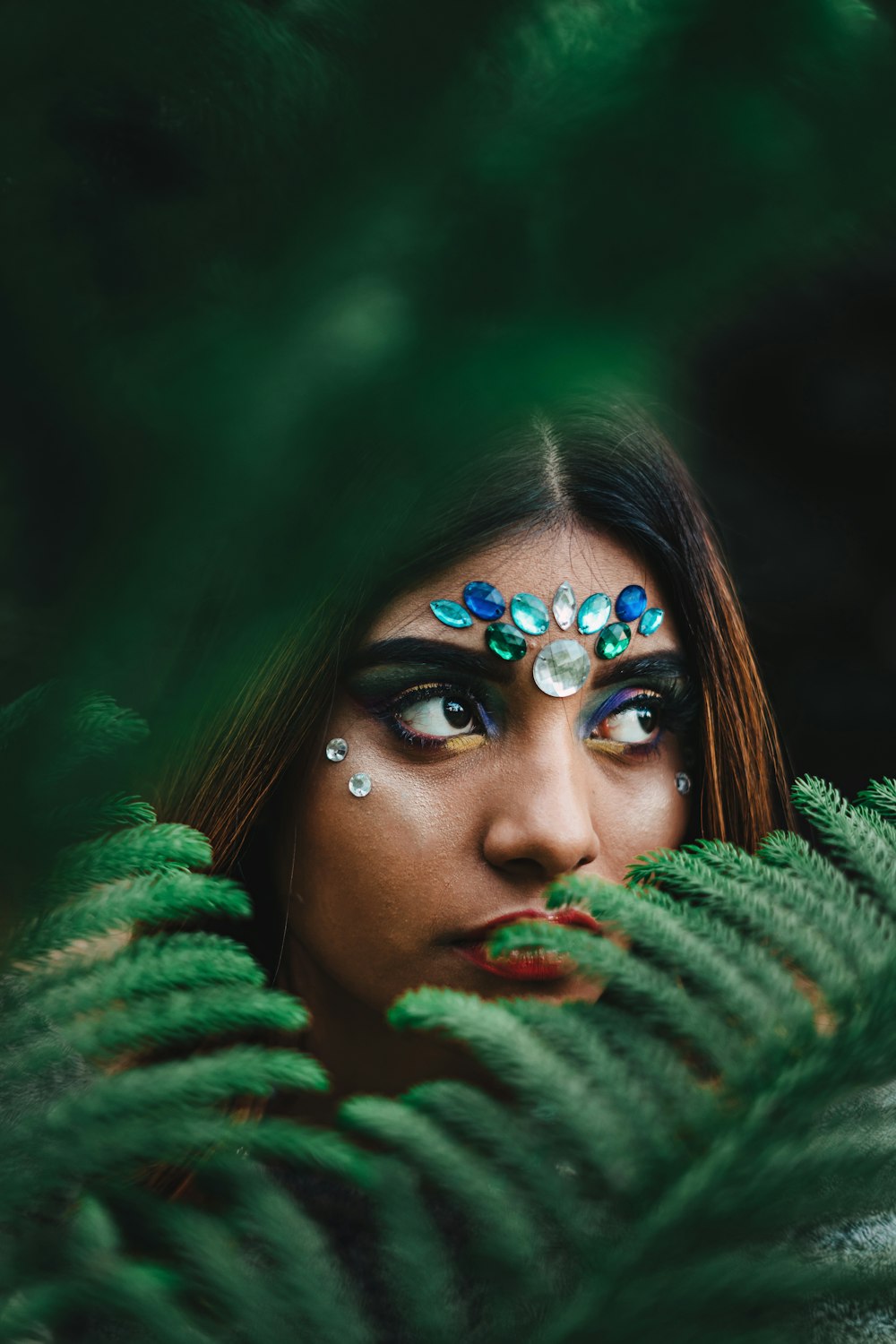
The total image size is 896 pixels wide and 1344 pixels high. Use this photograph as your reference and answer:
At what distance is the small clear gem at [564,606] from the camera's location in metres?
1.02

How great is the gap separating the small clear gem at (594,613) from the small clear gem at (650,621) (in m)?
0.05

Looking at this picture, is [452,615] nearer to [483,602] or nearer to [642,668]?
[483,602]

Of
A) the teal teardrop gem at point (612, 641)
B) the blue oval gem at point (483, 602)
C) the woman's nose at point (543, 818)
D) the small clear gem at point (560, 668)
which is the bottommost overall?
the woman's nose at point (543, 818)

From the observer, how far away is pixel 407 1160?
29 cm

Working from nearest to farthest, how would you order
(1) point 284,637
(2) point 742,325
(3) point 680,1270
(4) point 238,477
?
1. (3) point 680,1270
2. (4) point 238,477
3. (1) point 284,637
4. (2) point 742,325

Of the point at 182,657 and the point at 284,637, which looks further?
the point at 284,637

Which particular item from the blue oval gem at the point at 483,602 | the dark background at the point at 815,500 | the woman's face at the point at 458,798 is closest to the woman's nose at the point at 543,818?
the woman's face at the point at 458,798

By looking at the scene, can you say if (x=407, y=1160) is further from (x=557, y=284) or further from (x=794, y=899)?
(x=557, y=284)

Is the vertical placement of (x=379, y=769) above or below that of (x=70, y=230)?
below

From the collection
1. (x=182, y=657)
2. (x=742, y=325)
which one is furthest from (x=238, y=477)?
(x=742, y=325)

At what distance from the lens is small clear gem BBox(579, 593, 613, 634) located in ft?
3.38

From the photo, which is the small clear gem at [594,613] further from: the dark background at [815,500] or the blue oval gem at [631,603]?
the dark background at [815,500]

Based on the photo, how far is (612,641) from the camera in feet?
3.43

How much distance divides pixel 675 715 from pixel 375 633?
304mm
